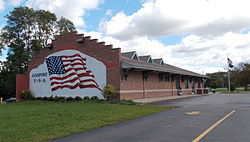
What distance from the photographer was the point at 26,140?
25.7 feet

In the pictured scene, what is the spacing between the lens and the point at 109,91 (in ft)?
78.2

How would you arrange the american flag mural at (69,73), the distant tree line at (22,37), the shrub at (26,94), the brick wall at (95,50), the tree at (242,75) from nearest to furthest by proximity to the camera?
the brick wall at (95,50) → the american flag mural at (69,73) → the shrub at (26,94) → the distant tree line at (22,37) → the tree at (242,75)

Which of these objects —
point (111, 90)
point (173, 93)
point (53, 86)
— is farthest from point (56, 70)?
point (173, 93)

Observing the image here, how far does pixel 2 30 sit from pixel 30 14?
19.6 feet

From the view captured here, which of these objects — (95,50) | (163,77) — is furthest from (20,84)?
(163,77)

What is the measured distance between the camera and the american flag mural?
26817 mm

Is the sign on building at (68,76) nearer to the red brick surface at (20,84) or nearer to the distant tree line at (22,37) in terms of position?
the red brick surface at (20,84)

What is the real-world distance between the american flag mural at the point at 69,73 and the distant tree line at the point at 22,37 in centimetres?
1847

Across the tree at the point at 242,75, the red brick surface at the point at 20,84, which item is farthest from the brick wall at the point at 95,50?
the tree at the point at 242,75

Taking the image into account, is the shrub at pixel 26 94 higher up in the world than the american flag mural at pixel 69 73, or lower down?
lower down

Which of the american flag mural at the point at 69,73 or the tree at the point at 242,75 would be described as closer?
the american flag mural at the point at 69,73

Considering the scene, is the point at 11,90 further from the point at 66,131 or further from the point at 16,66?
the point at 66,131

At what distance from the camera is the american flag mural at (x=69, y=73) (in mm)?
26817

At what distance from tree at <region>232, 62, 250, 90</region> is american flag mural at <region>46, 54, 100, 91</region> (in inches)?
2458
